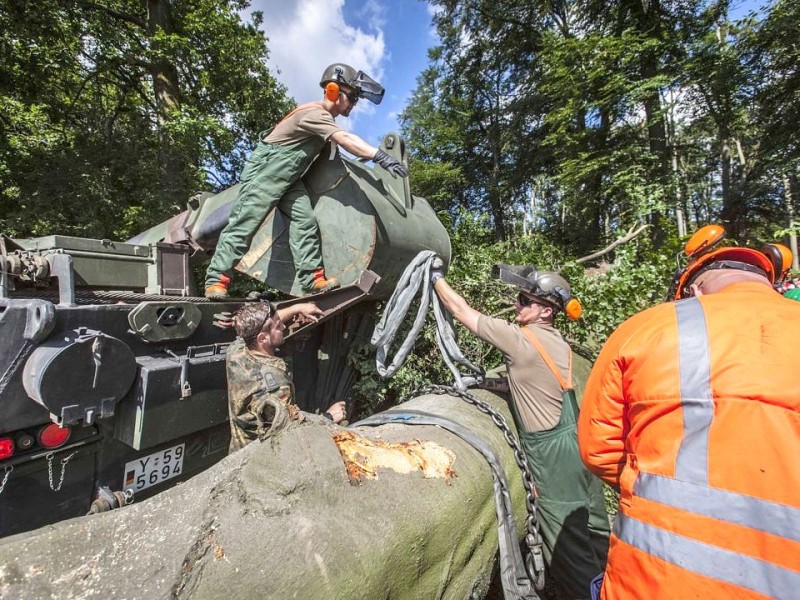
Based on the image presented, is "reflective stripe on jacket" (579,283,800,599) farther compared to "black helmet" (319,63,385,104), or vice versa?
"black helmet" (319,63,385,104)

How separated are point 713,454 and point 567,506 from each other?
4.63 feet

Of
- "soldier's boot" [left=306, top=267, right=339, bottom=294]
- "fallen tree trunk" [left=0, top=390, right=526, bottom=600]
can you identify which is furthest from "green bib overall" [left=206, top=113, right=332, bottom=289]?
"fallen tree trunk" [left=0, top=390, right=526, bottom=600]

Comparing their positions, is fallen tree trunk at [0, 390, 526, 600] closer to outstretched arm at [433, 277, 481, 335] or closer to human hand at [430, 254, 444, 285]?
outstretched arm at [433, 277, 481, 335]

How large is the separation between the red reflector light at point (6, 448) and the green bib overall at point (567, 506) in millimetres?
2830

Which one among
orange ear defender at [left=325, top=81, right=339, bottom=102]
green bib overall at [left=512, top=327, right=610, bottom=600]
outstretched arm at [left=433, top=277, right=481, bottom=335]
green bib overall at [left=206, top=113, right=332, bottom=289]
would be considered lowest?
green bib overall at [left=512, top=327, right=610, bottom=600]

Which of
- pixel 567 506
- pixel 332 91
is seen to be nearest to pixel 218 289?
pixel 332 91

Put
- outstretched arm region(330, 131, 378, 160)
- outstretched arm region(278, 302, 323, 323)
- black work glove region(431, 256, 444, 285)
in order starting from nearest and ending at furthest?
1. black work glove region(431, 256, 444, 285)
2. outstretched arm region(330, 131, 378, 160)
3. outstretched arm region(278, 302, 323, 323)

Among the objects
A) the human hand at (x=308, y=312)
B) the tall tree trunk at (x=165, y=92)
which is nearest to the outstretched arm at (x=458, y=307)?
the human hand at (x=308, y=312)

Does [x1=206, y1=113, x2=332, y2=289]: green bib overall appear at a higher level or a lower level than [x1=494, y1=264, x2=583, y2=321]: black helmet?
higher

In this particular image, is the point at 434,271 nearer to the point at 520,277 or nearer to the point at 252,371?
the point at 520,277

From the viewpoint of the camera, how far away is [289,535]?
51.6 inches

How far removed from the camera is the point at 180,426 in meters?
2.87

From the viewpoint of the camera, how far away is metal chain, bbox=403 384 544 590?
213cm

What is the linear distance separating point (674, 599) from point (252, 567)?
46.1 inches
